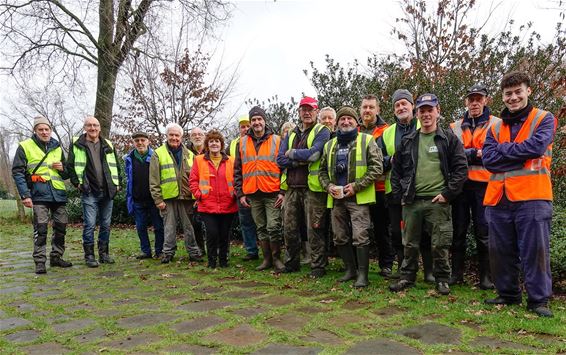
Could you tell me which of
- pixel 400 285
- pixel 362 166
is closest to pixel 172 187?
pixel 362 166

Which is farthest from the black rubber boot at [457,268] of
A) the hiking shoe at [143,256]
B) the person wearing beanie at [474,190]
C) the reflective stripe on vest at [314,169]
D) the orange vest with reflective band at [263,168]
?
the hiking shoe at [143,256]

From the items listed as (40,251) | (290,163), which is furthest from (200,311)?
(40,251)

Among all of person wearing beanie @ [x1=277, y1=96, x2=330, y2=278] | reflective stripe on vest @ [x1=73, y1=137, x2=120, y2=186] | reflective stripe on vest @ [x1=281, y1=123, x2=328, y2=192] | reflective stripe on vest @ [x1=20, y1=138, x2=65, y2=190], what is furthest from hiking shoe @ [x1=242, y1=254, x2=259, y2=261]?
reflective stripe on vest @ [x1=20, y1=138, x2=65, y2=190]

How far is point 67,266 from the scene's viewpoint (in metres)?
6.64

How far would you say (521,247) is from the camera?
403cm

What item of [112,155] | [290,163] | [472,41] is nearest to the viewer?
[290,163]

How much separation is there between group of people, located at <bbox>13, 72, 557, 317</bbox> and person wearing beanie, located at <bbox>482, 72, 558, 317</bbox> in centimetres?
1

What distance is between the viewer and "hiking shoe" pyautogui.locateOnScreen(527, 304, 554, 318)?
3808mm

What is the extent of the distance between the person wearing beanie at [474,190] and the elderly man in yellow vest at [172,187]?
4.04 m

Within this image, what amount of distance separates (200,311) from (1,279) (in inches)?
137

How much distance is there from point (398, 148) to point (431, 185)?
0.57 m

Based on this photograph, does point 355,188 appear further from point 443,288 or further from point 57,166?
point 57,166

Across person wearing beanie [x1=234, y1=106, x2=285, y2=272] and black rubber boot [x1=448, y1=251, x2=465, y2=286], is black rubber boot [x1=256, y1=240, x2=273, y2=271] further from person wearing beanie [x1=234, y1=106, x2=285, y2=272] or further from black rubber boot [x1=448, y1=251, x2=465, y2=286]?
black rubber boot [x1=448, y1=251, x2=465, y2=286]

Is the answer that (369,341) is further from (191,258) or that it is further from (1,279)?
(1,279)
